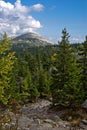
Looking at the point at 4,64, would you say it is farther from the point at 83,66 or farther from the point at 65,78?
the point at 83,66

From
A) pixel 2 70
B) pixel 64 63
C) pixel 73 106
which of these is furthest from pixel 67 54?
pixel 2 70

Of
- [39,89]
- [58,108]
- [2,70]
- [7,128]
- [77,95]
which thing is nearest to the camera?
[7,128]

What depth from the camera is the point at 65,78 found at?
45562 mm

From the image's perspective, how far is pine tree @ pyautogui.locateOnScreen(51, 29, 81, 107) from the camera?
143 feet

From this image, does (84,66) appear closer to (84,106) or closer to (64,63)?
(64,63)

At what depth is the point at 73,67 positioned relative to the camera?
1756 inches

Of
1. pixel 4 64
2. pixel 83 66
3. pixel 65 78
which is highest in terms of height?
pixel 4 64

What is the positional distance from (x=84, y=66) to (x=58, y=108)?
8.97 meters

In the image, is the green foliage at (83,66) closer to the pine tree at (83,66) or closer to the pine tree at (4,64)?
the pine tree at (83,66)

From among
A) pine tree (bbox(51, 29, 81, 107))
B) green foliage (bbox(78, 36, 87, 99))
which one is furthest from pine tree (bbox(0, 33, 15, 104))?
green foliage (bbox(78, 36, 87, 99))

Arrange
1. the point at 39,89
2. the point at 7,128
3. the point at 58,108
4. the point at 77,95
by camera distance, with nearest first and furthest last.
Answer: the point at 7,128, the point at 77,95, the point at 58,108, the point at 39,89

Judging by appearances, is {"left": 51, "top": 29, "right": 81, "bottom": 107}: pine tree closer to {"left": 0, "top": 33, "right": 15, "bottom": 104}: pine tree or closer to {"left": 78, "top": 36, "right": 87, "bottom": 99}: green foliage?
{"left": 78, "top": 36, "right": 87, "bottom": 99}: green foliage

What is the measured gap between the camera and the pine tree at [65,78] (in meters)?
43.7

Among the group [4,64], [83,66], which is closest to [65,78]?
[83,66]
